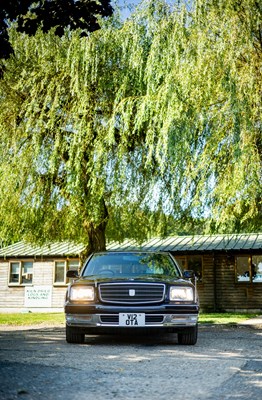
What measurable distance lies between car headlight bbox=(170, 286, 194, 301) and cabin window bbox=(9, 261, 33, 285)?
2400cm

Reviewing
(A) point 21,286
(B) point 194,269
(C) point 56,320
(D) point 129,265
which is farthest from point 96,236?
(A) point 21,286

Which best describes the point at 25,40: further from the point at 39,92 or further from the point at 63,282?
the point at 63,282

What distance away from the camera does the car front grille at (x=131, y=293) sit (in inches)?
328

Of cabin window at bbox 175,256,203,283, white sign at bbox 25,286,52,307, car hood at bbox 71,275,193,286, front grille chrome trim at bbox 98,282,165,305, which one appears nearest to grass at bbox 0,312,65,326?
car hood at bbox 71,275,193,286

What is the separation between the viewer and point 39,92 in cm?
1466

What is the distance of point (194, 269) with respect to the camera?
1085 inches

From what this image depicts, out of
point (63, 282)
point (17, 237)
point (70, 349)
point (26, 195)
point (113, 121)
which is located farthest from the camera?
point (63, 282)

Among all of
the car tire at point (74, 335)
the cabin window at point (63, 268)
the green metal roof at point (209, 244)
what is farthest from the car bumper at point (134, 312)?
the cabin window at point (63, 268)

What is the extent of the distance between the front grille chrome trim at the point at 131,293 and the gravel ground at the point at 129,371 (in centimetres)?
76

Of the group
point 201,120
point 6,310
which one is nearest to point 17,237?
point 201,120

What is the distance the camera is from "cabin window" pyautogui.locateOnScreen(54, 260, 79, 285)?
1192 inches

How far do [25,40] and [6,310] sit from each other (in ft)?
66.2

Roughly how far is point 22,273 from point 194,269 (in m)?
11.1

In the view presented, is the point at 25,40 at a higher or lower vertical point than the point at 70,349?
higher
